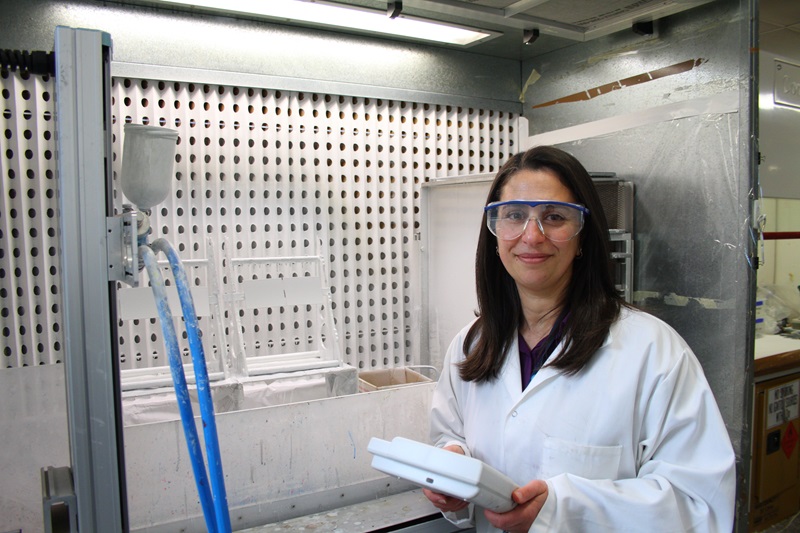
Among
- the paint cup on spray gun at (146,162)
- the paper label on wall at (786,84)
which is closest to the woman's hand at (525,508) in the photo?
the paint cup on spray gun at (146,162)

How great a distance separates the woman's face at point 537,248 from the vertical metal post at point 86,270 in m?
0.79

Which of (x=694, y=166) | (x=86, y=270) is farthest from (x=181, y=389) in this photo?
(x=694, y=166)

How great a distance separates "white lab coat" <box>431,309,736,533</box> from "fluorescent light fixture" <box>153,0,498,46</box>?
1265mm

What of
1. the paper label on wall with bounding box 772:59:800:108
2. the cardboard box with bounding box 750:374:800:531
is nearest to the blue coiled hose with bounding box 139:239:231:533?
the cardboard box with bounding box 750:374:800:531

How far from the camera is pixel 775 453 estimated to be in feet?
8.29

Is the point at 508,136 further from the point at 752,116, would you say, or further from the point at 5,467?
the point at 5,467

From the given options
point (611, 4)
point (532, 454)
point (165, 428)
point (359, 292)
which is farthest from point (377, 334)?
point (611, 4)

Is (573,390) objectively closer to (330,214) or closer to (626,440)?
(626,440)

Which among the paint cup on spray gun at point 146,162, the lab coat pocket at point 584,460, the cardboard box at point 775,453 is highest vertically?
the paint cup on spray gun at point 146,162

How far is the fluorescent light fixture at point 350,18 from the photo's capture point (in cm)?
185

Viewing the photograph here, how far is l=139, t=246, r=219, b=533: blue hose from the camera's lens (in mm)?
900

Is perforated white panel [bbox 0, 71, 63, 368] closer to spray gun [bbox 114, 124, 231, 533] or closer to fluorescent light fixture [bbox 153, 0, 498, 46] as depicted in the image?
fluorescent light fixture [bbox 153, 0, 498, 46]

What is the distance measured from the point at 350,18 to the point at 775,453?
2426mm

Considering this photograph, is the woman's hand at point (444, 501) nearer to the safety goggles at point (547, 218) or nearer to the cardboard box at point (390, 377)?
the safety goggles at point (547, 218)
